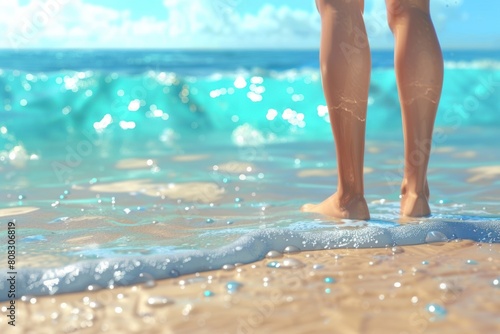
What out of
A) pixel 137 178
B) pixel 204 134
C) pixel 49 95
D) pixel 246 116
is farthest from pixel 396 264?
pixel 49 95

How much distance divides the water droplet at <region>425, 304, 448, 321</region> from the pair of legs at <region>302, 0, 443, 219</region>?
2.37 ft

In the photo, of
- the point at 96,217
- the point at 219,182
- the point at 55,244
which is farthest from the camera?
the point at 219,182

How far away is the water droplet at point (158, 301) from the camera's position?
1.34 m

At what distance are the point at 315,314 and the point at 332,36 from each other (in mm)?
968

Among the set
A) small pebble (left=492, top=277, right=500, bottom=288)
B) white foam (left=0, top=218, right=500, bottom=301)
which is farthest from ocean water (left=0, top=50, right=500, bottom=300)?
small pebble (left=492, top=277, right=500, bottom=288)

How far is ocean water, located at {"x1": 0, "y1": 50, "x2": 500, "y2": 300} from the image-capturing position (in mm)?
1719

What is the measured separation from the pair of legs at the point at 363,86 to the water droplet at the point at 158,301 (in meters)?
0.79

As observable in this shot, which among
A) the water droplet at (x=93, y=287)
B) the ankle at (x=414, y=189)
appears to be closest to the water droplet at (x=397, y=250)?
the ankle at (x=414, y=189)

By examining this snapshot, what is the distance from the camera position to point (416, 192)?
2.04m

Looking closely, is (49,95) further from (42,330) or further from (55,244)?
(42,330)

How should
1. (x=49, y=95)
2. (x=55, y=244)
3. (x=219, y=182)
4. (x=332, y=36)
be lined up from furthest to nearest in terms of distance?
(x=49, y=95) < (x=219, y=182) < (x=332, y=36) < (x=55, y=244)

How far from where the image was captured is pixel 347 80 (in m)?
1.97

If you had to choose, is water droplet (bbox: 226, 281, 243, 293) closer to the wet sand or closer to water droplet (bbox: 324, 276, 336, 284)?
the wet sand

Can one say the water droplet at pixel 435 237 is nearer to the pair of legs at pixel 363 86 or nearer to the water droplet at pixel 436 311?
the pair of legs at pixel 363 86
